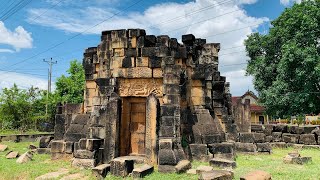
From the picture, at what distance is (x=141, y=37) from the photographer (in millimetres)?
9281

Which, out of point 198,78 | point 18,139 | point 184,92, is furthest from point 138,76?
point 18,139

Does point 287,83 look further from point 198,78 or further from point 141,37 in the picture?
point 141,37

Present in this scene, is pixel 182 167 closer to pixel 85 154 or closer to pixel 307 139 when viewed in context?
pixel 85 154

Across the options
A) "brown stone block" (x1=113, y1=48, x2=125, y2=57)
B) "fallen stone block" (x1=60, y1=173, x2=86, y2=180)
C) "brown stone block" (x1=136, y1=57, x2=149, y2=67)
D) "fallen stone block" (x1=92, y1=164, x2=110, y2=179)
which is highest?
"brown stone block" (x1=113, y1=48, x2=125, y2=57)

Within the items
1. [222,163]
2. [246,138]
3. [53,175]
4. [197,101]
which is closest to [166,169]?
[222,163]

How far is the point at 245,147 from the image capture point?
37.9ft

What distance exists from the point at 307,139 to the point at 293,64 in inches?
345

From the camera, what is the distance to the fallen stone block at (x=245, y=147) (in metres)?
11.5

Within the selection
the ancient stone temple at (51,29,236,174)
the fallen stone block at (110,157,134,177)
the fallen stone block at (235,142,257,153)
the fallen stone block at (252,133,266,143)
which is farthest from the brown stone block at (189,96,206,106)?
the fallen stone block at (110,157,134,177)

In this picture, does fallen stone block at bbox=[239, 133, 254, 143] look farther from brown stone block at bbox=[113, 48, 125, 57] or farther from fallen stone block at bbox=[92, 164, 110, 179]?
fallen stone block at bbox=[92, 164, 110, 179]

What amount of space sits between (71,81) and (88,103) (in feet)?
76.8

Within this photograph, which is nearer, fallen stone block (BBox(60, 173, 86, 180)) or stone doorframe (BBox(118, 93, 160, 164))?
fallen stone block (BBox(60, 173, 86, 180))

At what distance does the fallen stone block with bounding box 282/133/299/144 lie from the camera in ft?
48.2

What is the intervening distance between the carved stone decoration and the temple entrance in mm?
249
